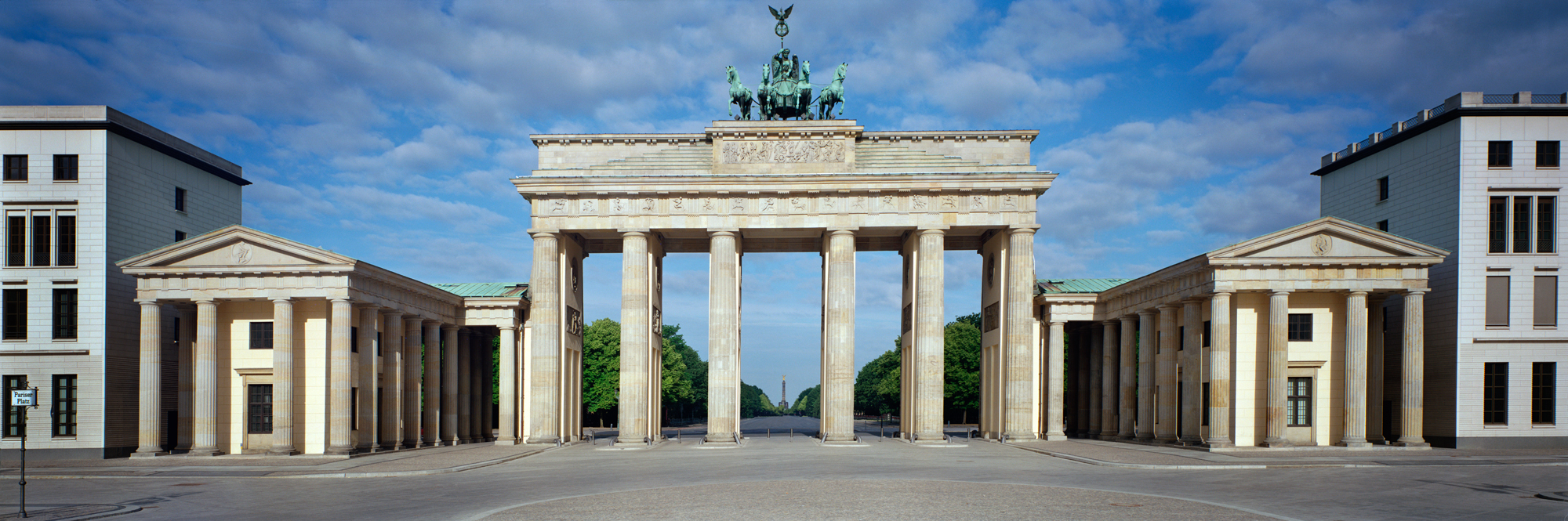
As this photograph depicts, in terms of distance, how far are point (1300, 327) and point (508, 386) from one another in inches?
1516

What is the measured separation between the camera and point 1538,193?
4481cm

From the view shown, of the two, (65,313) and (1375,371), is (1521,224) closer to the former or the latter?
(1375,371)

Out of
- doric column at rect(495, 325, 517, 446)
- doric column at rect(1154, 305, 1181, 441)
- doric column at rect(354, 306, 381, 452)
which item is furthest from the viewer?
doric column at rect(495, 325, 517, 446)

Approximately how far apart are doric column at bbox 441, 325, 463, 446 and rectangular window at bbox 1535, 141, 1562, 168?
173ft

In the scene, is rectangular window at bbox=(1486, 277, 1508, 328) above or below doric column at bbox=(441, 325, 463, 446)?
above

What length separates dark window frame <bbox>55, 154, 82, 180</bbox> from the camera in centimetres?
4416

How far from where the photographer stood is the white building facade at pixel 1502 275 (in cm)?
4412

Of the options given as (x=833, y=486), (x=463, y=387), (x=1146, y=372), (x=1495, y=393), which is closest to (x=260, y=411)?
(x=463, y=387)

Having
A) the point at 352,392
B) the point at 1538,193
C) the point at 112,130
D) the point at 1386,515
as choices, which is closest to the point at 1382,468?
the point at 1386,515

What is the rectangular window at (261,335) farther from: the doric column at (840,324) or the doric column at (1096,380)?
the doric column at (1096,380)

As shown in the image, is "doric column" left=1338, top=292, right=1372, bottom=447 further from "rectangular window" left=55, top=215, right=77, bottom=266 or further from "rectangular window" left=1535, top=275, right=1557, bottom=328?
"rectangular window" left=55, top=215, right=77, bottom=266

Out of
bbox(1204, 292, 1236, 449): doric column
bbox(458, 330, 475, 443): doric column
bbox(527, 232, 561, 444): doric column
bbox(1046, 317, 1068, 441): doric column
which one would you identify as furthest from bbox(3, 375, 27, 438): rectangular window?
bbox(1204, 292, 1236, 449): doric column

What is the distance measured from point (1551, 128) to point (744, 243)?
3900 cm

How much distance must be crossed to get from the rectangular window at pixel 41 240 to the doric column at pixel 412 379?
14934 millimetres
